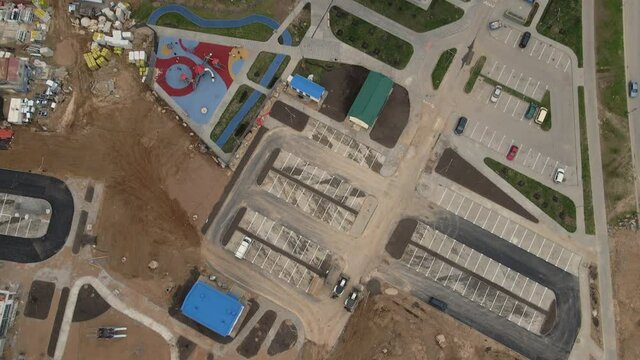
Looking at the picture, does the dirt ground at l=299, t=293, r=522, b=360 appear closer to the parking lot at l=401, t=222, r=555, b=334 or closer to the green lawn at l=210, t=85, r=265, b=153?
the parking lot at l=401, t=222, r=555, b=334

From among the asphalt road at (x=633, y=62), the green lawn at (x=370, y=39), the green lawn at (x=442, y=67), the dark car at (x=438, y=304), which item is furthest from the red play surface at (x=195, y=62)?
the asphalt road at (x=633, y=62)

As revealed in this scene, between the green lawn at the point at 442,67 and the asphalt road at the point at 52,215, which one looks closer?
the asphalt road at the point at 52,215

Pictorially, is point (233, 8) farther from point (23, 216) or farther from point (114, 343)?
point (114, 343)

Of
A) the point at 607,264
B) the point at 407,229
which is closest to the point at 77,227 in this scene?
the point at 407,229

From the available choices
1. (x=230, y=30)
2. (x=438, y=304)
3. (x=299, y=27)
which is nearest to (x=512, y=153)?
(x=438, y=304)

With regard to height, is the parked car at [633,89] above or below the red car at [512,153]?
above

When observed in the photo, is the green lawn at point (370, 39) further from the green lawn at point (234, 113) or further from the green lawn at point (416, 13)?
the green lawn at point (234, 113)

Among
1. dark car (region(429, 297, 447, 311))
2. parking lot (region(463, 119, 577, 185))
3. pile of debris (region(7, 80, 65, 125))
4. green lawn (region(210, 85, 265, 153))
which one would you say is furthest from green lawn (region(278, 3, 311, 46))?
dark car (region(429, 297, 447, 311))
